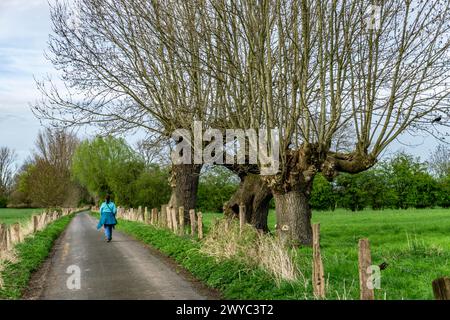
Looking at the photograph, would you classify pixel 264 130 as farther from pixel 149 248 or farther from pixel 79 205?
pixel 79 205

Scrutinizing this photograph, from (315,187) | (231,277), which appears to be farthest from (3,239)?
(315,187)

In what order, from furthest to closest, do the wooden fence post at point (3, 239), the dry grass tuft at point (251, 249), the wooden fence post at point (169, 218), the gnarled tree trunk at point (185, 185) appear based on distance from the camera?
the gnarled tree trunk at point (185, 185)
the wooden fence post at point (169, 218)
the wooden fence post at point (3, 239)
the dry grass tuft at point (251, 249)

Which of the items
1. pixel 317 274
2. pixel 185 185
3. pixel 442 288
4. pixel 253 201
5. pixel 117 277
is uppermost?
pixel 185 185

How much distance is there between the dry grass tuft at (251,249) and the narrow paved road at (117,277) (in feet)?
3.82

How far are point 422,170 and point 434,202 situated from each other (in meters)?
3.88

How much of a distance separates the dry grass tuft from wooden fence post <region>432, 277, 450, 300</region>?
3.74 m

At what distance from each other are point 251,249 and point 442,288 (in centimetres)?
586

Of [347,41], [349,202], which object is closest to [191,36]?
[347,41]

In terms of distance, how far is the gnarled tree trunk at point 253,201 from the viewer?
762 inches

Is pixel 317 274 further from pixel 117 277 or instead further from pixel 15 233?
pixel 15 233

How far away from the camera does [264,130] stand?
14828mm

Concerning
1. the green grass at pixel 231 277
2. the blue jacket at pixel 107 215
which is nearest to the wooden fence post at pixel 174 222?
the blue jacket at pixel 107 215

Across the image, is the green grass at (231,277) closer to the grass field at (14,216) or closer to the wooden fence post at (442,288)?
the wooden fence post at (442,288)

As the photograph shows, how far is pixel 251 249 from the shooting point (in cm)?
1082
